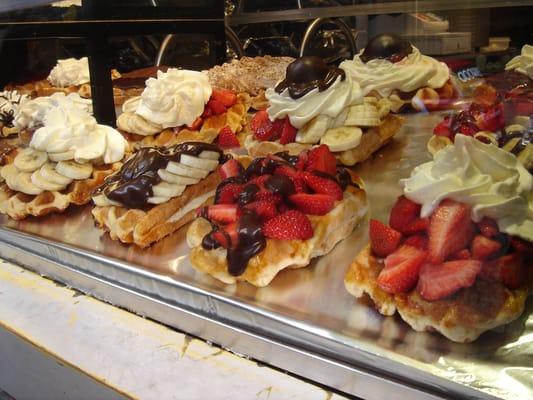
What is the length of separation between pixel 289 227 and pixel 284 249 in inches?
2.4

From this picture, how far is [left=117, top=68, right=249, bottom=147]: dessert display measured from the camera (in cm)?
271

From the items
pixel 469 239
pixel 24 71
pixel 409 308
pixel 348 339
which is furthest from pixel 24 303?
pixel 24 71

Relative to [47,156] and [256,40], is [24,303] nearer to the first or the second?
[47,156]

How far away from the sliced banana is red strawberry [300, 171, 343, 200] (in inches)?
21.2

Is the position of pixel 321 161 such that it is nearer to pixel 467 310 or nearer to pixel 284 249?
pixel 284 249

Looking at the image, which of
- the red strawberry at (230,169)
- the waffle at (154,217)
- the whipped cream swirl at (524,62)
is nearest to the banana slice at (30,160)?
the waffle at (154,217)

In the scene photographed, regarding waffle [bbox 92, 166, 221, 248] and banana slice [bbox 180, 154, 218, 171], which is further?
banana slice [bbox 180, 154, 218, 171]

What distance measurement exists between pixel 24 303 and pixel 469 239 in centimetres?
134

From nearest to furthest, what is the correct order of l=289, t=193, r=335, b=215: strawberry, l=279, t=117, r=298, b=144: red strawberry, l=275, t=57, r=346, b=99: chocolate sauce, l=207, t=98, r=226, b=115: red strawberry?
l=289, t=193, r=335, b=215: strawberry, l=275, t=57, r=346, b=99: chocolate sauce, l=279, t=117, r=298, b=144: red strawberry, l=207, t=98, r=226, b=115: red strawberry

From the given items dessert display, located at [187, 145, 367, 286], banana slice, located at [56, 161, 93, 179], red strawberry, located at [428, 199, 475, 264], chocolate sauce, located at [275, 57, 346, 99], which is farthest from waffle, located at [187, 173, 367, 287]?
banana slice, located at [56, 161, 93, 179]

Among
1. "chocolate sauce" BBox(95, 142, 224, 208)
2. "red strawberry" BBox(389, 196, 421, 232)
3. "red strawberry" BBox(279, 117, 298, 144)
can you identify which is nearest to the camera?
"red strawberry" BBox(389, 196, 421, 232)

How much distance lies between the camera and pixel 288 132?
224cm

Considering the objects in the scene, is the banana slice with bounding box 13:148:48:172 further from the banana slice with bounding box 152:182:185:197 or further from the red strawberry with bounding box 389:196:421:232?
the red strawberry with bounding box 389:196:421:232

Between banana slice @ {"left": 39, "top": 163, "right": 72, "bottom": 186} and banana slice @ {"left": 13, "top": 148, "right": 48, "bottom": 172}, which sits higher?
banana slice @ {"left": 13, "top": 148, "right": 48, "bottom": 172}
